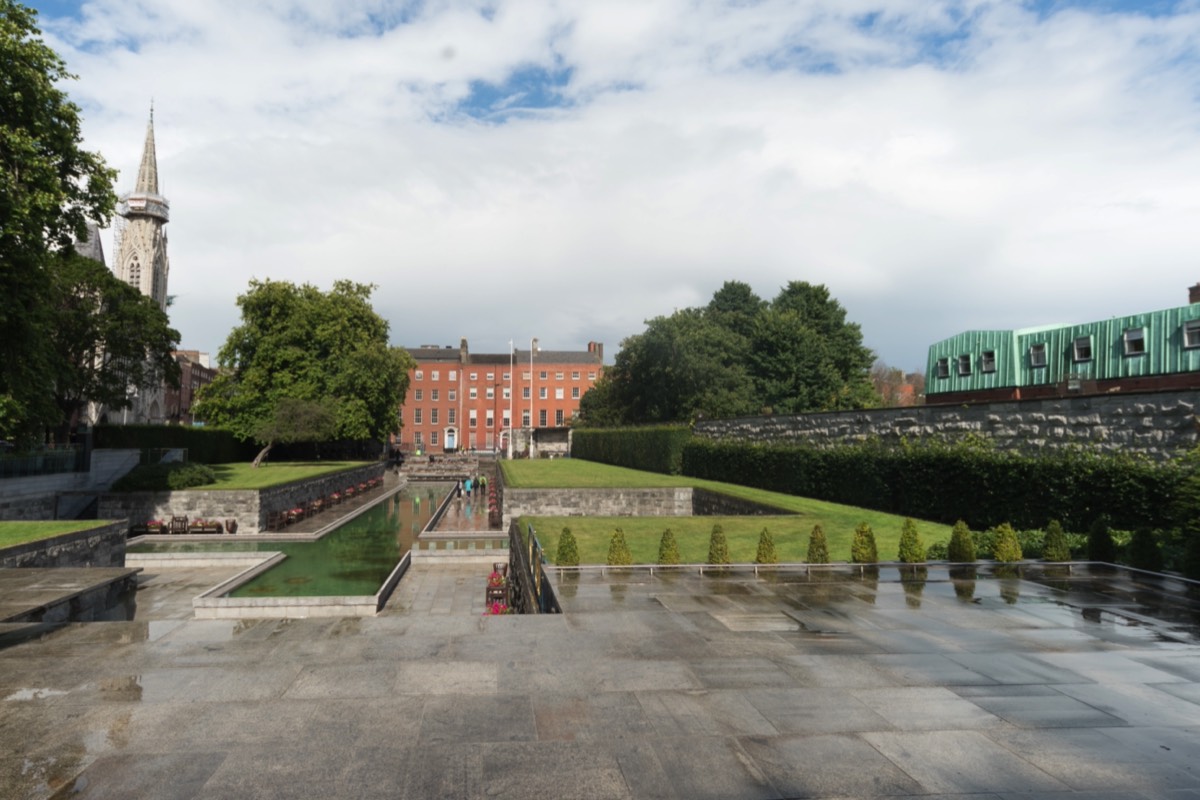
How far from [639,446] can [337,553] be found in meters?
29.2

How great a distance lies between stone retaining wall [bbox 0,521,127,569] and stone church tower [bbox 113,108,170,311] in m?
84.1

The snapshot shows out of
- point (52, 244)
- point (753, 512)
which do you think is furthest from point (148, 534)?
point (753, 512)

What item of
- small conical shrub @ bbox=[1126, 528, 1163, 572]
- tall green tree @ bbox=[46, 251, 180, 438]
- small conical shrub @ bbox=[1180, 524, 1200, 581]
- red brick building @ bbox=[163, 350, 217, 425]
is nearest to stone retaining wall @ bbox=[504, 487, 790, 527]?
small conical shrub @ bbox=[1126, 528, 1163, 572]

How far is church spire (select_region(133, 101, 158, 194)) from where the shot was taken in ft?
316

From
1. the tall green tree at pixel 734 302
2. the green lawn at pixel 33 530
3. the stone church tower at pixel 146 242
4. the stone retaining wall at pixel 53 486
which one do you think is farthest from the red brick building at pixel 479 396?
the green lawn at pixel 33 530

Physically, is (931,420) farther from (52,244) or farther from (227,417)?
(227,417)

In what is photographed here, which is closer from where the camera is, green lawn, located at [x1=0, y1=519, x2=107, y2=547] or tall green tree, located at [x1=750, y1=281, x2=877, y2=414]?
green lawn, located at [x1=0, y1=519, x2=107, y2=547]

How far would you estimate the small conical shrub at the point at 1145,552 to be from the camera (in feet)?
46.0

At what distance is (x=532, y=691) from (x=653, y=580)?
6.31 metres

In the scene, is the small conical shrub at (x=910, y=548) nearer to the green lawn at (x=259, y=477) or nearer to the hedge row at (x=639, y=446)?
the green lawn at (x=259, y=477)

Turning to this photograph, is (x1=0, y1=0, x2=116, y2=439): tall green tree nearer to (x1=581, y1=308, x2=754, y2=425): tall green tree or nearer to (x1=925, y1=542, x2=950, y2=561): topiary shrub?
(x1=925, y1=542, x2=950, y2=561): topiary shrub

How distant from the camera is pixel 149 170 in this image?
9738 cm

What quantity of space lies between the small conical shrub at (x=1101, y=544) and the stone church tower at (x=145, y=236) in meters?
102

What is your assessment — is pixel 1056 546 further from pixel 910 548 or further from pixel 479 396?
pixel 479 396
